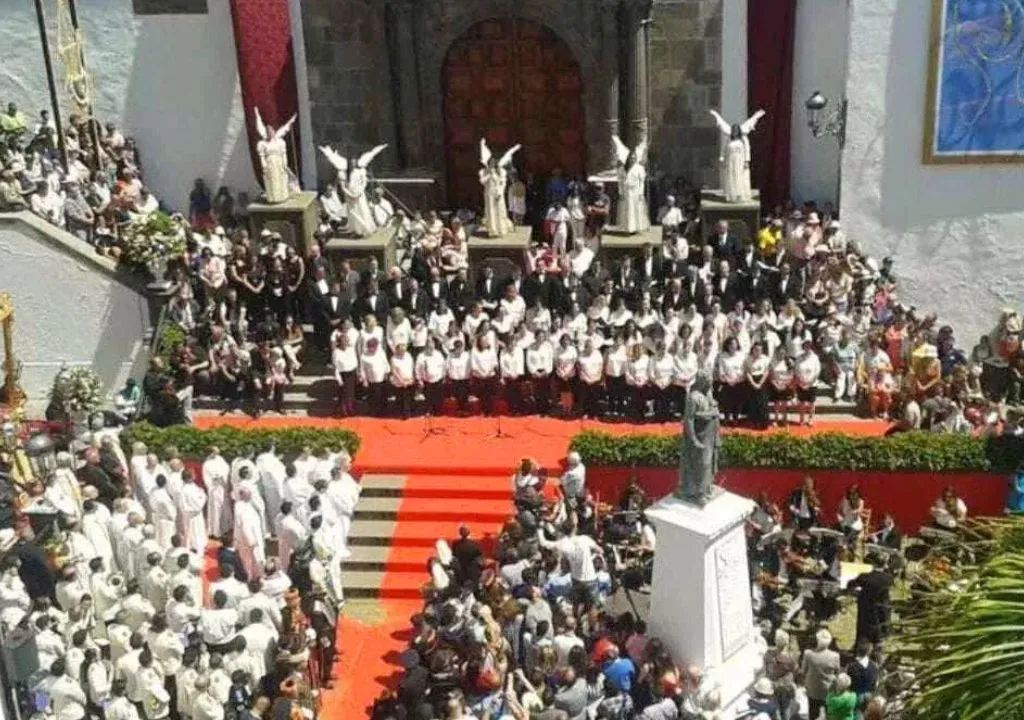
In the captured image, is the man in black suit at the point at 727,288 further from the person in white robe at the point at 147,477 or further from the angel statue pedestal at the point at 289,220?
the person in white robe at the point at 147,477

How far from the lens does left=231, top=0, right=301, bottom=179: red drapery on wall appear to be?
2442 cm

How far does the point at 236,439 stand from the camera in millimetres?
19578

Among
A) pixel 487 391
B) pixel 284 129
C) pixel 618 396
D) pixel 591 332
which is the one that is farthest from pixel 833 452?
pixel 284 129

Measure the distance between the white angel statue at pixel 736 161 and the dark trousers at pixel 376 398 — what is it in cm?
679

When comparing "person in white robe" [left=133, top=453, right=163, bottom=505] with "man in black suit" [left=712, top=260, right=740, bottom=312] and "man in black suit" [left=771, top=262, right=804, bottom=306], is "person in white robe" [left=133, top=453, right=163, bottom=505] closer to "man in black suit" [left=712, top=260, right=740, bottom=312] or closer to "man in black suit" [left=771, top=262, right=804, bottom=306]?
"man in black suit" [left=712, top=260, right=740, bottom=312]

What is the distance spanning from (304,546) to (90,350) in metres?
7.86

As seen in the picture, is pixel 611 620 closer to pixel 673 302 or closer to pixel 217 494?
pixel 217 494

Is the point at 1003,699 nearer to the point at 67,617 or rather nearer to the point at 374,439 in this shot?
the point at 67,617

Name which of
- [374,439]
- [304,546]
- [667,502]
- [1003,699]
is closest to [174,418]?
[374,439]

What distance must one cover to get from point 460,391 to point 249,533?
4325 mm

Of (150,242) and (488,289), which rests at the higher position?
(150,242)

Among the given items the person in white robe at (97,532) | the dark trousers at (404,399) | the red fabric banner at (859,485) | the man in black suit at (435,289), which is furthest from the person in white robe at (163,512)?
the red fabric banner at (859,485)

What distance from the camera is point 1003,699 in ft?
22.2

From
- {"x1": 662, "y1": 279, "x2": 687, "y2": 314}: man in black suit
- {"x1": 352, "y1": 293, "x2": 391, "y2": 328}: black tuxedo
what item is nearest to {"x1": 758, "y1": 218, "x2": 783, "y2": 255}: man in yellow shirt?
{"x1": 662, "y1": 279, "x2": 687, "y2": 314}: man in black suit
